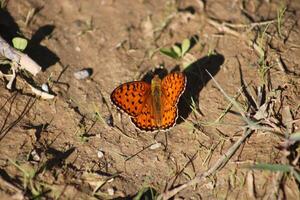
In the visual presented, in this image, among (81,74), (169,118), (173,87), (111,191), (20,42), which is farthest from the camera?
(81,74)

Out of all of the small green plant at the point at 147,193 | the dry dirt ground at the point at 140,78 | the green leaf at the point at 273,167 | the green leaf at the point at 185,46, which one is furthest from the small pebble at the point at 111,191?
the green leaf at the point at 185,46

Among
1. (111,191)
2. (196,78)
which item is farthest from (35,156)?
(196,78)

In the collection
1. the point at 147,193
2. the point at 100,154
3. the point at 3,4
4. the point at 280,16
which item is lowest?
the point at 147,193

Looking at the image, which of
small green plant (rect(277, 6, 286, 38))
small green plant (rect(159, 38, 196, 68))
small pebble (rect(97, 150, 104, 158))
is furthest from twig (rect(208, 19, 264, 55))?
small pebble (rect(97, 150, 104, 158))

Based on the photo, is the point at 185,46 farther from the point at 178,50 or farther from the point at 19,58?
the point at 19,58

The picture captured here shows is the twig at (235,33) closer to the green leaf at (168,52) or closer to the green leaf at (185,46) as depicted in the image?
the green leaf at (185,46)

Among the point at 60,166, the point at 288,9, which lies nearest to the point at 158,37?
the point at 288,9

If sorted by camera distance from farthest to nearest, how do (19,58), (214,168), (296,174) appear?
(19,58), (214,168), (296,174)
